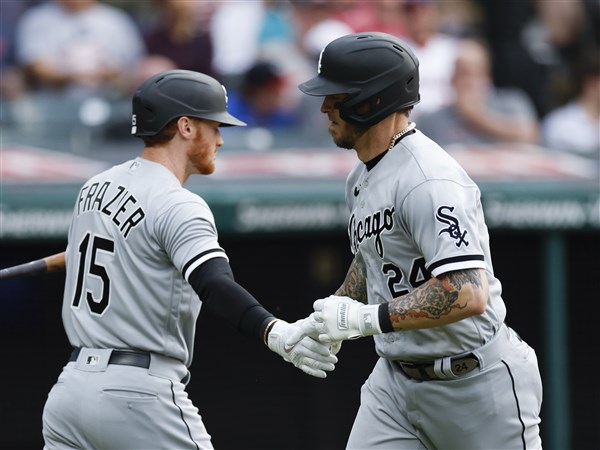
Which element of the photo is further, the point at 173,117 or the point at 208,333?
the point at 208,333

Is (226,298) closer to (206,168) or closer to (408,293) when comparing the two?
(408,293)

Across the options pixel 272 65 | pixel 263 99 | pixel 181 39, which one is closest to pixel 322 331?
pixel 263 99

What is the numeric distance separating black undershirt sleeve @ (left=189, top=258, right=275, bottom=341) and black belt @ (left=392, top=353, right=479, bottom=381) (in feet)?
1.75

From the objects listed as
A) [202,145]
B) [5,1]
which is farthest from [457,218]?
[5,1]

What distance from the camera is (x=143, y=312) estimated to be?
3.76 metres

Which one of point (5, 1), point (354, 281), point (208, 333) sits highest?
point (5, 1)

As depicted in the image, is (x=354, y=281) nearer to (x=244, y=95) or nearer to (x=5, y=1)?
(x=244, y=95)

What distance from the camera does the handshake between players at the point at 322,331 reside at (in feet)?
11.5

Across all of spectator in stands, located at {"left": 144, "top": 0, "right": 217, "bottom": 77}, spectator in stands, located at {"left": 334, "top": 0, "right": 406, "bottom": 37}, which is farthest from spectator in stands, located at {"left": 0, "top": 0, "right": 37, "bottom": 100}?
spectator in stands, located at {"left": 334, "top": 0, "right": 406, "bottom": 37}

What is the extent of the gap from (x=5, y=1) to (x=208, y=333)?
2952 millimetres

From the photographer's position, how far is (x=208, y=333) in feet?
23.4

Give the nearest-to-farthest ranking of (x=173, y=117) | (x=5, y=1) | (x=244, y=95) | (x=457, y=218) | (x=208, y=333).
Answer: (x=457, y=218) → (x=173, y=117) → (x=208, y=333) → (x=244, y=95) → (x=5, y=1)

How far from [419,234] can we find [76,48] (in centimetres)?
482

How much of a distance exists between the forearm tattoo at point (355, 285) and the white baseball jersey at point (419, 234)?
213 millimetres
